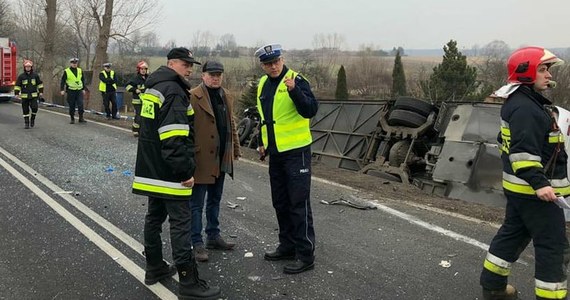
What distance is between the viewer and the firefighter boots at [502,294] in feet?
11.7

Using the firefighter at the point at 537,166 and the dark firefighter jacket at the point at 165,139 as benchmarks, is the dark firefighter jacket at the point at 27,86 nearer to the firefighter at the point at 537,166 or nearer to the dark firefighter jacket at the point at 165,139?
the dark firefighter jacket at the point at 165,139

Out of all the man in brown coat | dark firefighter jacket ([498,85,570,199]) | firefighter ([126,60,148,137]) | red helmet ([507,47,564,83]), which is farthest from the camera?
firefighter ([126,60,148,137])

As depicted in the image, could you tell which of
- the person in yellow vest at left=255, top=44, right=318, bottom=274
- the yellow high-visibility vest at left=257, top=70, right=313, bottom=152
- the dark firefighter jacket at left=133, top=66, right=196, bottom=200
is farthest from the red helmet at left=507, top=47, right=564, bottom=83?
the dark firefighter jacket at left=133, top=66, right=196, bottom=200

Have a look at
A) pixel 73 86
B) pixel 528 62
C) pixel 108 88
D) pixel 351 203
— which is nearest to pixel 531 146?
pixel 528 62

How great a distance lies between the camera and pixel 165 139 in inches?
139

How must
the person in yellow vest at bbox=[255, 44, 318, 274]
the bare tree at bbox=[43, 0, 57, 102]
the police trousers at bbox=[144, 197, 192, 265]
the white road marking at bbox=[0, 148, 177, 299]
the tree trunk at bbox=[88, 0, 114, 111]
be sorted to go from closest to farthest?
the police trousers at bbox=[144, 197, 192, 265] → the white road marking at bbox=[0, 148, 177, 299] → the person in yellow vest at bbox=[255, 44, 318, 274] → the tree trunk at bbox=[88, 0, 114, 111] → the bare tree at bbox=[43, 0, 57, 102]

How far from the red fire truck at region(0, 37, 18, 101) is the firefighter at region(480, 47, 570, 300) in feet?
72.3

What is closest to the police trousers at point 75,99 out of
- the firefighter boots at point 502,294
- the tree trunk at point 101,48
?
the tree trunk at point 101,48

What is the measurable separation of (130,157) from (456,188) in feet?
19.0

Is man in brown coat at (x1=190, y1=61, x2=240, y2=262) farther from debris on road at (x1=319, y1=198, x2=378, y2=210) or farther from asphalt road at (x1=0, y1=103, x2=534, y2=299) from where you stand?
debris on road at (x1=319, y1=198, x2=378, y2=210)

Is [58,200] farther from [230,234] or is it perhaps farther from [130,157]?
[130,157]

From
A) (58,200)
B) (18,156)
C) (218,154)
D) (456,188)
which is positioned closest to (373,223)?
(218,154)

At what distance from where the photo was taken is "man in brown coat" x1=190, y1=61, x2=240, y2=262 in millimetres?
4352

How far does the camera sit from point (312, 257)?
13.9 ft
